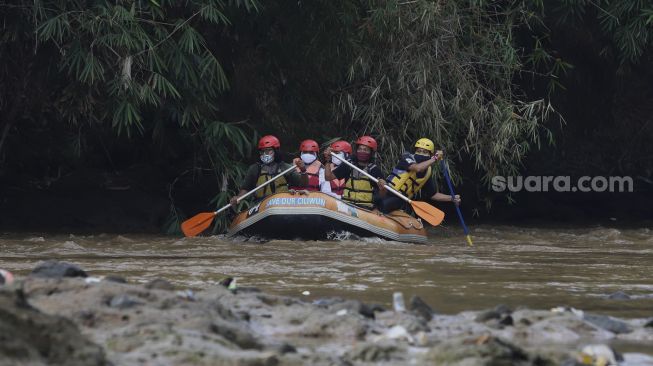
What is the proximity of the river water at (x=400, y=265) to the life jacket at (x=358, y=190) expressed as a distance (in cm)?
83

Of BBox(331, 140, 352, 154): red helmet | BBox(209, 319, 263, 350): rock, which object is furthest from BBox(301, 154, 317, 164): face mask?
BBox(209, 319, 263, 350): rock

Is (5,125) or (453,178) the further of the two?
(453,178)

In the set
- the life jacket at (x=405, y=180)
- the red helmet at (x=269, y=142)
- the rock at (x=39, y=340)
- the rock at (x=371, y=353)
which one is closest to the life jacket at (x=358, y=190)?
the life jacket at (x=405, y=180)

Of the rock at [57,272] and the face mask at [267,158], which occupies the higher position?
the face mask at [267,158]

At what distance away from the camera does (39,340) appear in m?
4.11

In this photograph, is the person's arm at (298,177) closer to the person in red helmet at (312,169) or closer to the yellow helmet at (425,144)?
the person in red helmet at (312,169)

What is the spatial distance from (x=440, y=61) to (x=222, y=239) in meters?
3.03

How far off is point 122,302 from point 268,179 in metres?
7.26

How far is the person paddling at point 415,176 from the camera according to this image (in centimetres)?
1220

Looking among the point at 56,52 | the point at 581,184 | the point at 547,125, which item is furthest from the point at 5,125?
the point at 581,184

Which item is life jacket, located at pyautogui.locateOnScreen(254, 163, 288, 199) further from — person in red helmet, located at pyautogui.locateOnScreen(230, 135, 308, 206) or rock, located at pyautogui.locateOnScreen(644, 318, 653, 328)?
rock, located at pyautogui.locateOnScreen(644, 318, 653, 328)

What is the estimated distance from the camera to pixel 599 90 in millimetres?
15070

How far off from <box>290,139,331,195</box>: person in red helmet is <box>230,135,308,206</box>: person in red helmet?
82 millimetres

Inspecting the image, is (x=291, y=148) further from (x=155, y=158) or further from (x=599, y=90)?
(x=599, y=90)
